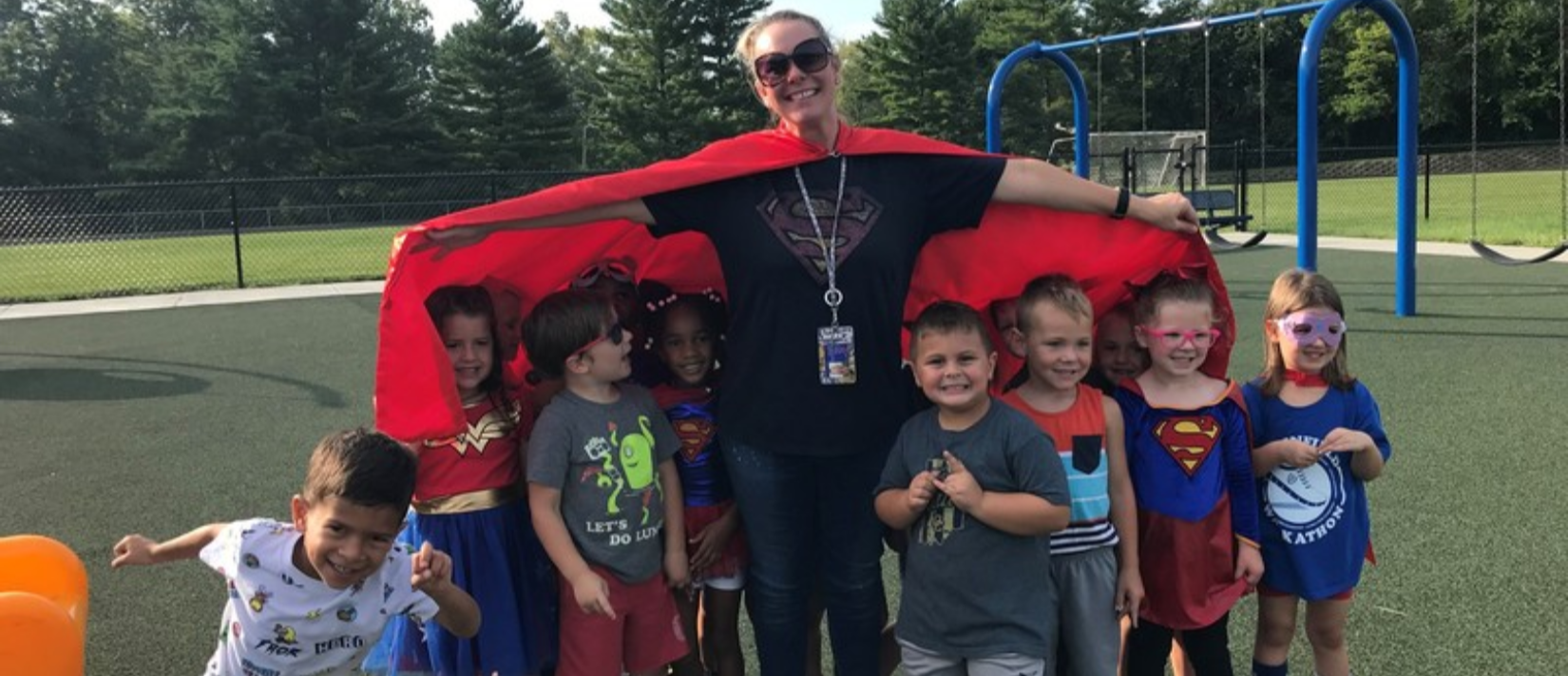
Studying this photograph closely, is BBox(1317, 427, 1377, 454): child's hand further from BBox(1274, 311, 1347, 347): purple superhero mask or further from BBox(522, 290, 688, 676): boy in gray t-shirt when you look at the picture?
BBox(522, 290, 688, 676): boy in gray t-shirt

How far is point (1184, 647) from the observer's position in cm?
311

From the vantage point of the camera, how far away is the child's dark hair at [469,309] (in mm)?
3105

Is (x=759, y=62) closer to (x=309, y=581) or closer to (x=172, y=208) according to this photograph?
(x=309, y=581)

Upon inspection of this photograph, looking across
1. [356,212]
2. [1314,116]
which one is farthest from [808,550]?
[356,212]

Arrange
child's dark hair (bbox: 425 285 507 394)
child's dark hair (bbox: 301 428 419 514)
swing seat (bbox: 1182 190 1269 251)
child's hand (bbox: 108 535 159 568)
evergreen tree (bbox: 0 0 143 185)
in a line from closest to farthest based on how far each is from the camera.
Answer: child's dark hair (bbox: 301 428 419 514) → child's hand (bbox: 108 535 159 568) → child's dark hair (bbox: 425 285 507 394) → swing seat (bbox: 1182 190 1269 251) → evergreen tree (bbox: 0 0 143 185)

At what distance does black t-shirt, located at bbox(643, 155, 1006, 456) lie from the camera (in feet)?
9.34

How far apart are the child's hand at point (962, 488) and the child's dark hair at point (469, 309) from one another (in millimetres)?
1299

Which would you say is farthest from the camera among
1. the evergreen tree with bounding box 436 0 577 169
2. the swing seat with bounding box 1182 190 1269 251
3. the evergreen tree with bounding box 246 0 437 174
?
the evergreen tree with bounding box 436 0 577 169

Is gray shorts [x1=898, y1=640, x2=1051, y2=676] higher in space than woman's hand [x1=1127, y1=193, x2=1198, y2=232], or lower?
lower

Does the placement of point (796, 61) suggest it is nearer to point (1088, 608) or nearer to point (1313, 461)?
point (1088, 608)

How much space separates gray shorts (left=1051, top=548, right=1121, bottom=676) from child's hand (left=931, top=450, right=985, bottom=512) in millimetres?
366

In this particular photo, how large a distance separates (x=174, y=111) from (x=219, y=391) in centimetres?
4403

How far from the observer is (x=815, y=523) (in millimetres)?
3066

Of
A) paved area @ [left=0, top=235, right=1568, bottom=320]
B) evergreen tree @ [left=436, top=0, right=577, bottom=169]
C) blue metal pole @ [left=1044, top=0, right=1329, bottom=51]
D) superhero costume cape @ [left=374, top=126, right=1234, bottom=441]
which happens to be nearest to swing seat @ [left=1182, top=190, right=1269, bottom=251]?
paved area @ [left=0, top=235, right=1568, bottom=320]
